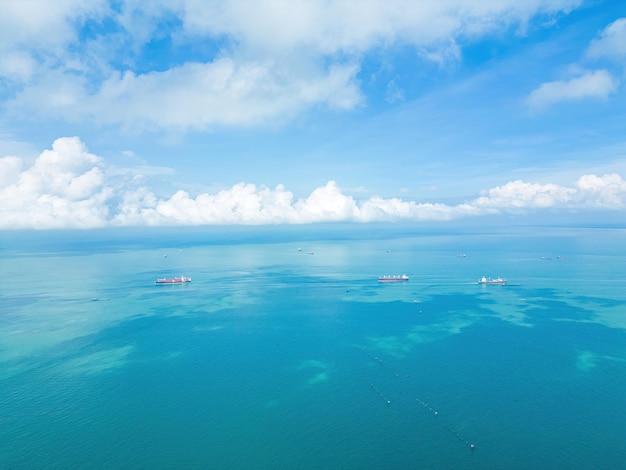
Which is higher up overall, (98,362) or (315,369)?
(98,362)

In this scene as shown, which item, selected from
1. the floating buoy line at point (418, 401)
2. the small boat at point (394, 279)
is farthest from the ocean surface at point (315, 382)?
the small boat at point (394, 279)

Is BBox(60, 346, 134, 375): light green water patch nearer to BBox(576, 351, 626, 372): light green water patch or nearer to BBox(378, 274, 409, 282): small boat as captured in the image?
BBox(576, 351, 626, 372): light green water patch

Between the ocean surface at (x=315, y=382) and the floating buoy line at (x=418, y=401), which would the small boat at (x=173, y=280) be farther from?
the floating buoy line at (x=418, y=401)

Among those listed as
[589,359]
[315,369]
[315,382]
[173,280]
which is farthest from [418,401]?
[173,280]

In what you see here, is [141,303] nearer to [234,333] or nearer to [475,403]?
[234,333]

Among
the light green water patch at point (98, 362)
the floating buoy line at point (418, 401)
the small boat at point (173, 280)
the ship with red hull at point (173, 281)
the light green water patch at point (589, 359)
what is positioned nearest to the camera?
the floating buoy line at point (418, 401)

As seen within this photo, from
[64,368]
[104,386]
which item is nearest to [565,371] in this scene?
[104,386]

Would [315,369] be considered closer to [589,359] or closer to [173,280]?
[589,359]

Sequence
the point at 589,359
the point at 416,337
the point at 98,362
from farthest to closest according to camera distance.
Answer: the point at 416,337, the point at 98,362, the point at 589,359

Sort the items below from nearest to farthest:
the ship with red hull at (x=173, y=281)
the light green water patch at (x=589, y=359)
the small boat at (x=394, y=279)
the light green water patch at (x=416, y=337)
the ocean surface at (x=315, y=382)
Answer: the ocean surface at (x=315, y=382)
the light green water patch at (x=589, y=359)
the light green water patch at (x=416, y=337)
the ship with red hull at (x=173, y=281)
the small boat at (x=394, y=279)

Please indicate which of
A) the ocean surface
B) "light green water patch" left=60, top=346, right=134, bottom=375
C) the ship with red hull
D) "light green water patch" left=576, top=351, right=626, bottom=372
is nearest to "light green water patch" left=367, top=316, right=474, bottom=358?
the ocean surface
